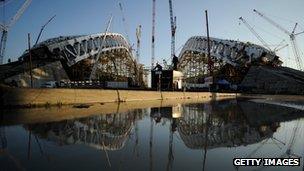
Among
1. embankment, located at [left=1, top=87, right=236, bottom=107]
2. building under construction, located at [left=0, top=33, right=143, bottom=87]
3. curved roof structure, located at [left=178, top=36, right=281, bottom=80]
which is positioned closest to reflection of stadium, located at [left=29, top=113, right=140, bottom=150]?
embankment, located at [left=1, top=87, right=236, bottom=107]

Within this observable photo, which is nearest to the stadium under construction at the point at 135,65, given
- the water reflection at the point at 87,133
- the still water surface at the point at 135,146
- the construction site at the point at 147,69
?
the construction site at the point at 147,69

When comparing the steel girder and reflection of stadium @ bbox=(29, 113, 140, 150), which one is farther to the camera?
the steel girder

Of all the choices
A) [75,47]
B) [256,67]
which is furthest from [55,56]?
[256,67]

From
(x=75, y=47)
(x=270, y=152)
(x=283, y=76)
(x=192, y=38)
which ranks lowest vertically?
(x=270, y=152)

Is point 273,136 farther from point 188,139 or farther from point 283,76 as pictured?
point 283,76

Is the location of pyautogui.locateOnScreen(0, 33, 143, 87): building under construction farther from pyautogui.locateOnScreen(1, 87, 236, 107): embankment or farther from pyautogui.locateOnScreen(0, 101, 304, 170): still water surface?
pyautogui.locateOnScreen(0, 101, 304, 170): still water surface

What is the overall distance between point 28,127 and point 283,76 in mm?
128120

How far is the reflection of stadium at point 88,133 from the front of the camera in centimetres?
1546

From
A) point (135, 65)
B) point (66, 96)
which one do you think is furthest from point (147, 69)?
point (66, 96)

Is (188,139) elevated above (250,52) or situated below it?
below

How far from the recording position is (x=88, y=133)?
1838 centimetres

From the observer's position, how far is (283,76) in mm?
135000

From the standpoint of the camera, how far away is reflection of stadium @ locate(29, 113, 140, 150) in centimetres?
1546

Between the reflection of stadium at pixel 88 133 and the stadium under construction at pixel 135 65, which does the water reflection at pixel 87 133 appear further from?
the stadium under construction at pixel 135 65
